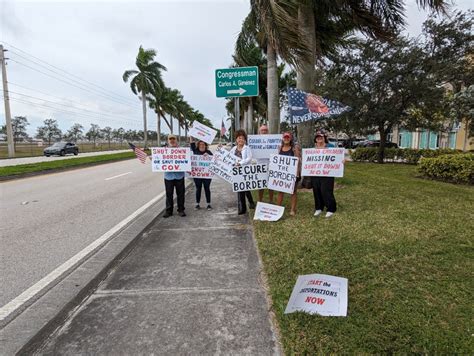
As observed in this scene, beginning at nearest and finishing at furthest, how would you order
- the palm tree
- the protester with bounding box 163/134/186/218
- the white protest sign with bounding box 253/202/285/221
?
the white protest sign with bounding box 253/202/285/221, the protester with bounding box 163/134/186/218, the palm tree

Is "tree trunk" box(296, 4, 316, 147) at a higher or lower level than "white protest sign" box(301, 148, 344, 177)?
higher

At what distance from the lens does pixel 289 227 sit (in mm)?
5145

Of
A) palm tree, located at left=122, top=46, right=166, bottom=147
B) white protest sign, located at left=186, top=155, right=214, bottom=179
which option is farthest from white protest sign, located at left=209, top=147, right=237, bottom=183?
palm tree, located at left=122, top=46, right=166, bottom=147

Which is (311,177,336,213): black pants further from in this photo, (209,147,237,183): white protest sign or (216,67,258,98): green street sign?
(216,67,258,98): green street sign

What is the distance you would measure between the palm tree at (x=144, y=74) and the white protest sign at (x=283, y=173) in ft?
120

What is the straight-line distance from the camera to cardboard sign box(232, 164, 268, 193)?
6.11 metres

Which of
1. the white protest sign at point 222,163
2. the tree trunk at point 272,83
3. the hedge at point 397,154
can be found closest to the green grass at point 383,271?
the white protest sign at point 222,163

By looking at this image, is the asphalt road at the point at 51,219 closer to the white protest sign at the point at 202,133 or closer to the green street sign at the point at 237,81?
the white protest sign at the point at 202,133

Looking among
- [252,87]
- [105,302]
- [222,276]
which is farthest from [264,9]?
[105,302]

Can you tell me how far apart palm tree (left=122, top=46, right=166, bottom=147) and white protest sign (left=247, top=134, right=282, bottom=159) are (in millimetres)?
34733

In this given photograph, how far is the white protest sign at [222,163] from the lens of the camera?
21.4ft

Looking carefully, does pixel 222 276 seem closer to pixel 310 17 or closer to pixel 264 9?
pixel 264 9

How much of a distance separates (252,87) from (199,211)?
3597mm

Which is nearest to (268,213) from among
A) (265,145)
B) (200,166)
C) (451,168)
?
(200,166)
